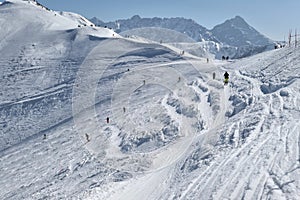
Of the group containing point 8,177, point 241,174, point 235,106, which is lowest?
point 8,177

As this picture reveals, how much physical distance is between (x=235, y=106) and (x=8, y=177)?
75.0 feet

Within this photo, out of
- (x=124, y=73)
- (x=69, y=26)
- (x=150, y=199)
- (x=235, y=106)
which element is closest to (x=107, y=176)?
(x=150, y=199)

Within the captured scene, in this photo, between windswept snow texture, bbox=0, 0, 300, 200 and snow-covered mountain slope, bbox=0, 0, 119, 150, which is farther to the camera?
snow-covered mountain slope, bbox=0, 0, 119, 150

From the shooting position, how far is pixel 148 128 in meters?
33.2

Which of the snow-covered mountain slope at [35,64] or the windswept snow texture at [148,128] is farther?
the snow-covered mountain slope at [35,64]

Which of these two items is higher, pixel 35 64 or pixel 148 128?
pixel 35 64

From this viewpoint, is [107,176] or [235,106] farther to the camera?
[235,106]

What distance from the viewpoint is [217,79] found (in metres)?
46.0

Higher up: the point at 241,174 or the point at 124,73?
the point at 124,73

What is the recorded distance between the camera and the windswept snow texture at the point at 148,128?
20141 mm

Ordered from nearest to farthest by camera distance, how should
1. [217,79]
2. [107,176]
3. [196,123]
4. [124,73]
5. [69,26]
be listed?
1. [107,176]
2. [196,123]
3. [217,79]
4. [124,73]
5. [69,26]

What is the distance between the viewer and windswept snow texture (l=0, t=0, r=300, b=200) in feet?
66.1

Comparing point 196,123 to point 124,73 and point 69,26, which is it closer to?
point 124,73

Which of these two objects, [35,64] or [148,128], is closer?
[148,128]
